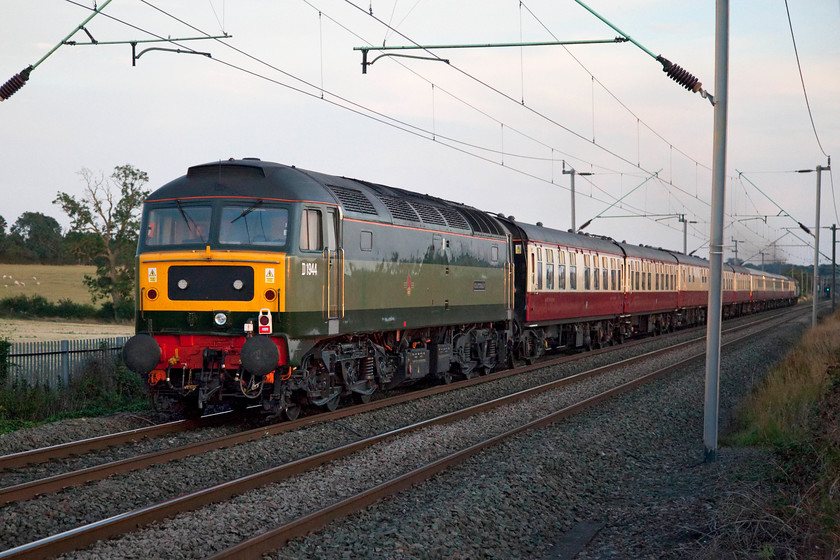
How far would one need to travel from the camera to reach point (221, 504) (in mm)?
7840

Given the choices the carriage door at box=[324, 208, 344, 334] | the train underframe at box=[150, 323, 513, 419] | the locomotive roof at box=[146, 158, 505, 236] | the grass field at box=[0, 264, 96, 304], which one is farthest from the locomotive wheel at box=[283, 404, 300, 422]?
the grass field at box=[0, 264, 96, 304]

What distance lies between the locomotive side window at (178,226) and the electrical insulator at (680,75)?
6.87 m

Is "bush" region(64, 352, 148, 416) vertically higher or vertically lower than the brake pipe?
lower

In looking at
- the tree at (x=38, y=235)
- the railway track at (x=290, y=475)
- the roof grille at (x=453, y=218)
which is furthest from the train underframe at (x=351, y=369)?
the tree at (x=38, y=235)

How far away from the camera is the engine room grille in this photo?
41.8 feet

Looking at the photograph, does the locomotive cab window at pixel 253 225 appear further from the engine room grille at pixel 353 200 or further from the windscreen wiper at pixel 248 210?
the engine room grille at pixel 353 200

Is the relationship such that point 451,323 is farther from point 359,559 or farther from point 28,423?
point 359,559

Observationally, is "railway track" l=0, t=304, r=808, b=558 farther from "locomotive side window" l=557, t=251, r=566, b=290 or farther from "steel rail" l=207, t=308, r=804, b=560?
"locomotive side window" l=557, t=251, r=566, b=290

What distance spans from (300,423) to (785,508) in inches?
282

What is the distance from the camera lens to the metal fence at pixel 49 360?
13.8 meters

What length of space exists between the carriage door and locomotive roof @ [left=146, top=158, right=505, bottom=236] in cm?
34

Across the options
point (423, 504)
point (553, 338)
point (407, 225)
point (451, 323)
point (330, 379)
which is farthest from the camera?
point (553, 338)

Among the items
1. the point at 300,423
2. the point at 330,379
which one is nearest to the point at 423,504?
the point at 300,423

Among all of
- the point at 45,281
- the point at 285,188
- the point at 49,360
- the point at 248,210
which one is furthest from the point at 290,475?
the point at 45,281
